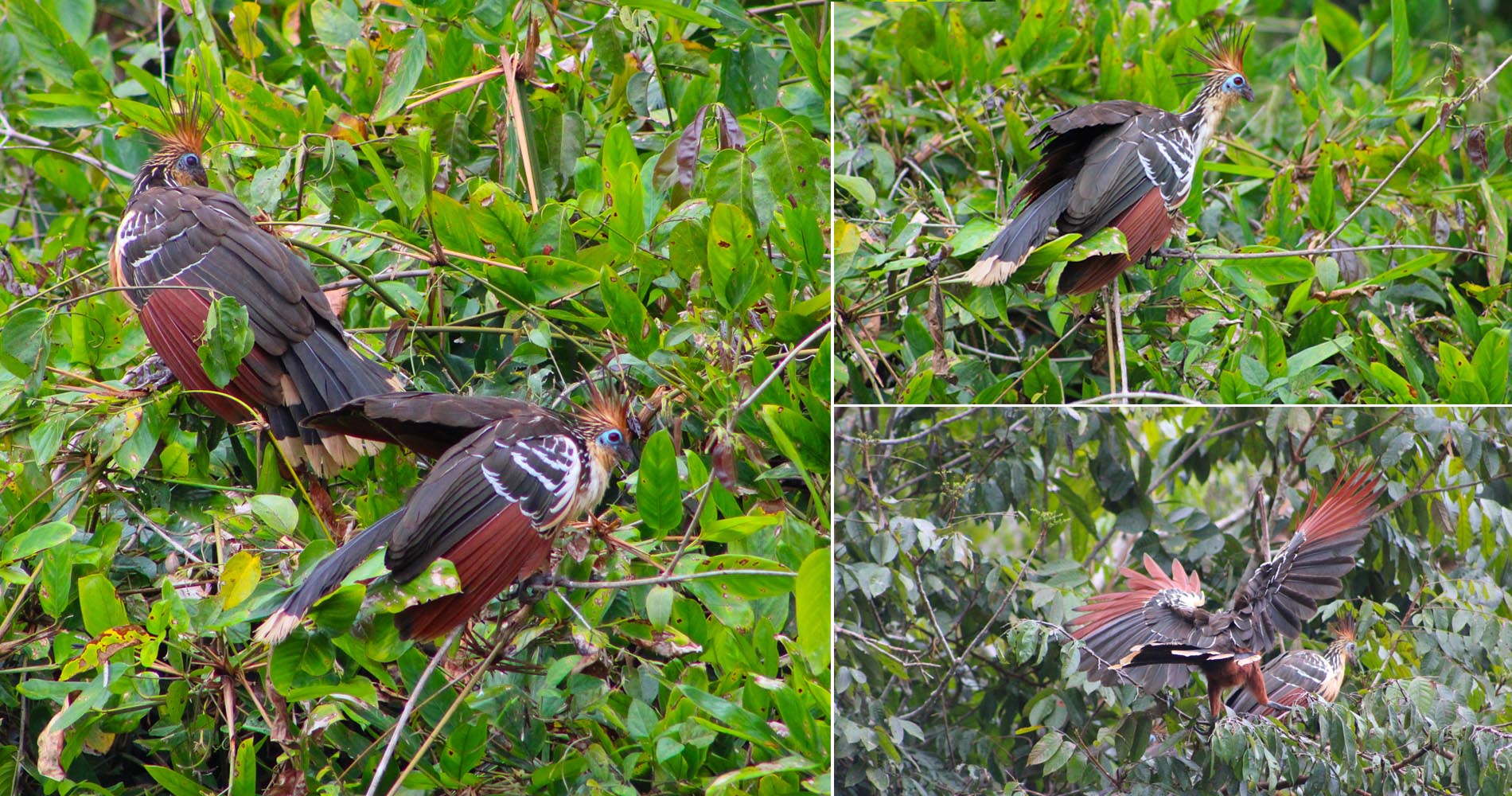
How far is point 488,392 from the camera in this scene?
256 cm

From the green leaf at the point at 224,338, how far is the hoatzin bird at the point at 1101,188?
3.93 ft

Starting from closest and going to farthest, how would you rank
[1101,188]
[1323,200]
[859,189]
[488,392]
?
1. [1101,188]
2. [859,189]
3. [488,392]
4. [1323,200]

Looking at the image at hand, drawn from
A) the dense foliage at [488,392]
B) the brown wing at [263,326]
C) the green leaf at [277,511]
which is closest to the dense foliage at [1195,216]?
the dense foliage at [488,392]

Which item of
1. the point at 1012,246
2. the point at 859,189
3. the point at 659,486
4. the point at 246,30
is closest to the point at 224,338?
the point at 659,486

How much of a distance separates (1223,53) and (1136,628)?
5.56ft

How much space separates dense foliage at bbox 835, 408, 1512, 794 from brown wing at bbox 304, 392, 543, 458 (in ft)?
2.20

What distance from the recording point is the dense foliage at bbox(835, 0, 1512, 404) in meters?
2.07

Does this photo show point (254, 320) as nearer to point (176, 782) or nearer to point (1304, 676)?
point (176, 782)

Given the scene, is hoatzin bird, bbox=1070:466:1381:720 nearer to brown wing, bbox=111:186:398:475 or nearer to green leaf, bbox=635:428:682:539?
green leaf, bbox=635:428:682:539

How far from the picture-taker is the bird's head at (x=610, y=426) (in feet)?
7.35

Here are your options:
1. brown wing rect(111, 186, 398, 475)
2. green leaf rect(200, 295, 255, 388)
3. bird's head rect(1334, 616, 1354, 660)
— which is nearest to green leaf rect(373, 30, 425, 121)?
brown wing rect(111, 186, 398, 475)

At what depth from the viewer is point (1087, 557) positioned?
1987 mm

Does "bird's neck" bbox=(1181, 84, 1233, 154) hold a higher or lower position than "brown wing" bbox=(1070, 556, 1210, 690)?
higher

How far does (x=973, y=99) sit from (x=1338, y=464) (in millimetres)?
1669
